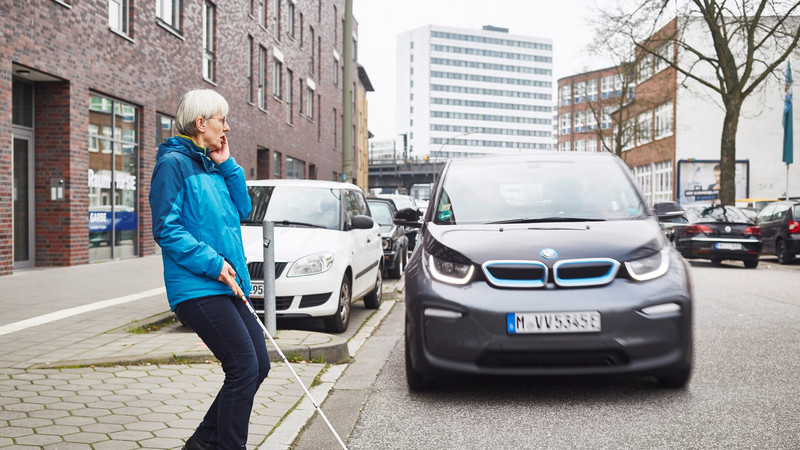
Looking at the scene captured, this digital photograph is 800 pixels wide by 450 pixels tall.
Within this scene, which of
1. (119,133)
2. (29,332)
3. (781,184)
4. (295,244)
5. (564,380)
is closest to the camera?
(564,380)

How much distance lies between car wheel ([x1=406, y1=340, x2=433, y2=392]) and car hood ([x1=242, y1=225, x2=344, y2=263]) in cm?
264

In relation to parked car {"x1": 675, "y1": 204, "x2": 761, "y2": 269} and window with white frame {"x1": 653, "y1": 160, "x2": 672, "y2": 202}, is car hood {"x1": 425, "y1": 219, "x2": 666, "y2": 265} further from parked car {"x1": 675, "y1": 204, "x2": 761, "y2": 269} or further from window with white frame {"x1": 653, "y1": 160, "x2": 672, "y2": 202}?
window with white frame {"x1": 653, "y1": 160, "x2": 672, "y2": 202}

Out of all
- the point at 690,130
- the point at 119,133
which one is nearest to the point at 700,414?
the point at 119,133

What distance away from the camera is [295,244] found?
7.66 m

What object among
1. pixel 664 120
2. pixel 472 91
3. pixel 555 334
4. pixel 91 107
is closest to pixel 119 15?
pixel 91 107

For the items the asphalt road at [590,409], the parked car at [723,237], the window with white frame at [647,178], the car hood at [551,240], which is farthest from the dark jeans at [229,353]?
the window with white frame at [647,178]

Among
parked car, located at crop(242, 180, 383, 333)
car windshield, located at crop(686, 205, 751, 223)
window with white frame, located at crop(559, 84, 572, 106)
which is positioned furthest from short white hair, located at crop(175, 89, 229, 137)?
window with white frame, located at crop(559, 84, 572, 106)

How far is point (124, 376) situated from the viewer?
526 centimetres

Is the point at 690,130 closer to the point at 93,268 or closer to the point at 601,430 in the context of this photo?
the point at 93,268

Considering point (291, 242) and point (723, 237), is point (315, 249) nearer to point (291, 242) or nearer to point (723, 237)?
point (291, 242)

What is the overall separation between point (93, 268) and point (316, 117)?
26547mm

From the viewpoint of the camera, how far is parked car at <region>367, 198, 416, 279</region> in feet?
43.7

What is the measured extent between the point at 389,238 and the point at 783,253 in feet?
33.4

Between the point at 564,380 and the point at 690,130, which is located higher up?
the point at 690,130
